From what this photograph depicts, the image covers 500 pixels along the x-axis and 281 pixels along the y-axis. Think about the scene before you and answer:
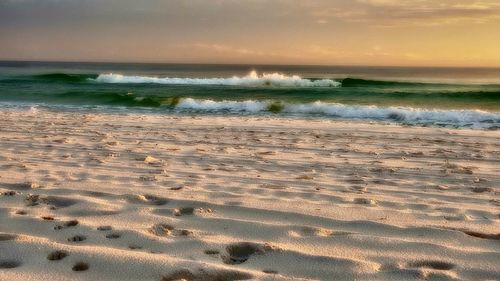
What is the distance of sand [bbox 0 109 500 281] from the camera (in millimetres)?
2846

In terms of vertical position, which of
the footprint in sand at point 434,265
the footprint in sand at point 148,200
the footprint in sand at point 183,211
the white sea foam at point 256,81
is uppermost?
the white sea foam at point 256,81

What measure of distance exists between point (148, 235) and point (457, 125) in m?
10.7

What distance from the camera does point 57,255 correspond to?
292cm

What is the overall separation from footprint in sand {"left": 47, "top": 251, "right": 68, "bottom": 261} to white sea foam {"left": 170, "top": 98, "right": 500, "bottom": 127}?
449 inches

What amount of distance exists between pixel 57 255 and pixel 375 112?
42.5 feet

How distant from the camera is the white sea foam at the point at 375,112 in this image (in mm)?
13562

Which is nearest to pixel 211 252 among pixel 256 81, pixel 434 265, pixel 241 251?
pixel 241 251

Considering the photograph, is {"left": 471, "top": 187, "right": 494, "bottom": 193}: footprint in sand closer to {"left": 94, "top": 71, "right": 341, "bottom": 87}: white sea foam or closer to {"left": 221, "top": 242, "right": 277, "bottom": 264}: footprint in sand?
{"left": 221, "top": 242, "right": 277, "bottom": 264}: footprint in sand

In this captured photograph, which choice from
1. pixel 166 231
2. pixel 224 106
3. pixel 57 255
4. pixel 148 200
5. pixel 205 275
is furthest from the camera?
pixel 224 106

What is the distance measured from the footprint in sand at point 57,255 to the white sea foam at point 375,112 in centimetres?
1141

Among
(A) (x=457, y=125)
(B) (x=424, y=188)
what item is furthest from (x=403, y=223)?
(A) (x=457, y=125)

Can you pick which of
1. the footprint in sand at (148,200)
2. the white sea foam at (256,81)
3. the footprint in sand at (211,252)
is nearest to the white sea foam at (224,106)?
the footprint in sand at (148,200)

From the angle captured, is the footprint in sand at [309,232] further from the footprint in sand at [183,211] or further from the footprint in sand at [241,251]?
the footprint in sand at [183,211]

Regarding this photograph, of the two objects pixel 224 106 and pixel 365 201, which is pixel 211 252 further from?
pixel 224 106
